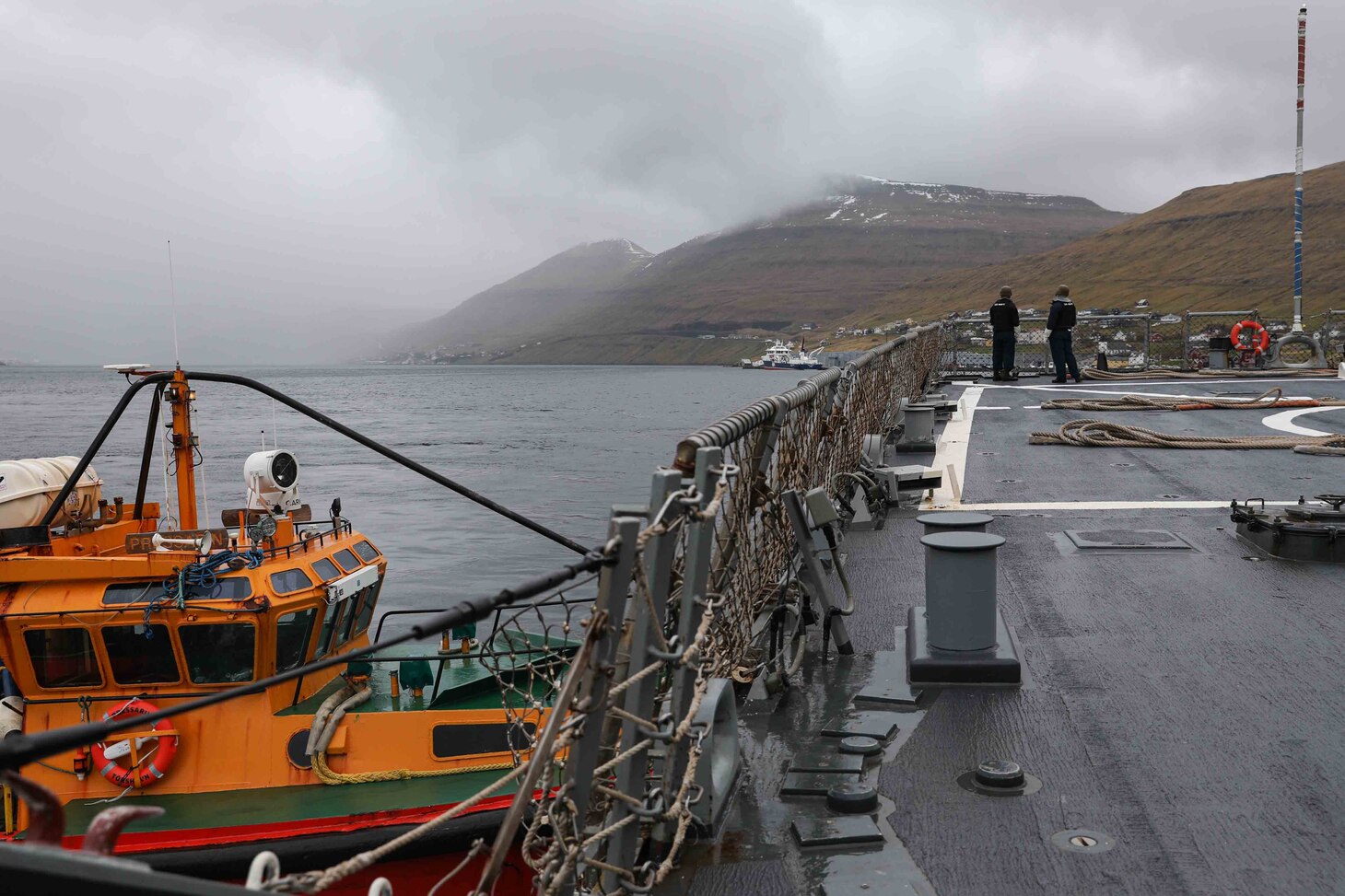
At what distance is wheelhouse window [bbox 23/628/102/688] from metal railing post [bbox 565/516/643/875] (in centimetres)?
1153

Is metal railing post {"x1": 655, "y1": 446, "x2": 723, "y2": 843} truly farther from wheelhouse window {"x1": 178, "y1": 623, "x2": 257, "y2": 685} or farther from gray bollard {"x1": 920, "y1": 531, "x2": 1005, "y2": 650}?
wheelhouse window {"x1": 178, "y1": 623, "x2": 257, "y2": 685}

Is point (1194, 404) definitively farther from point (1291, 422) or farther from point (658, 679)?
point (658, 679)

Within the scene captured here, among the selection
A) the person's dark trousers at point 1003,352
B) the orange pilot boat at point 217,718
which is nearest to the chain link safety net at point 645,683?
the orange pilot boat at point 217,718

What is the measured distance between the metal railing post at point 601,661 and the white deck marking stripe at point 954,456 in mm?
7204

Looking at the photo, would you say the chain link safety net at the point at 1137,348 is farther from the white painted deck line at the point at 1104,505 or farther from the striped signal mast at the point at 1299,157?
the white painted deck line at the point at 1104,505

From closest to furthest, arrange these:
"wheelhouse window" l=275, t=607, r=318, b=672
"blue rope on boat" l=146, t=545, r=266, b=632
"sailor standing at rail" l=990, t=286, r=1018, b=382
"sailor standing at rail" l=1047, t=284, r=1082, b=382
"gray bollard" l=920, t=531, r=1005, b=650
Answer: "gray bollard" l=920, t=531, r=1005, b=650
"blue rope on boat" l=146, t=545, r=266, b=632
"wheelhouse window" l=275, t=607, r=318, b=672
"sailor standing at rail" l=1047, t=284, r=1082, b=382
"sailor standing at rail" l=990, t=286, r=1018, b=382

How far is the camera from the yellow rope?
42.4 feet

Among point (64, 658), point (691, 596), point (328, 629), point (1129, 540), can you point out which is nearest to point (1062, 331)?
point (328, 629)

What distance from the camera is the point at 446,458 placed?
67.4m

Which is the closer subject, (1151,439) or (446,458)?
(1151,439)

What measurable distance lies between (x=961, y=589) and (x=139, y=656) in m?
10.5

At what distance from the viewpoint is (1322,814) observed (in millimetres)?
3611

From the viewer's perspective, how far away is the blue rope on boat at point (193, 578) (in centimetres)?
1222

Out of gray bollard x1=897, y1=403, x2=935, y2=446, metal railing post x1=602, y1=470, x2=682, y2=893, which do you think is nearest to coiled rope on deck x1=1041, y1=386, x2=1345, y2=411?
gray bollard x1=897, y1=403, x2=935, y2=446
